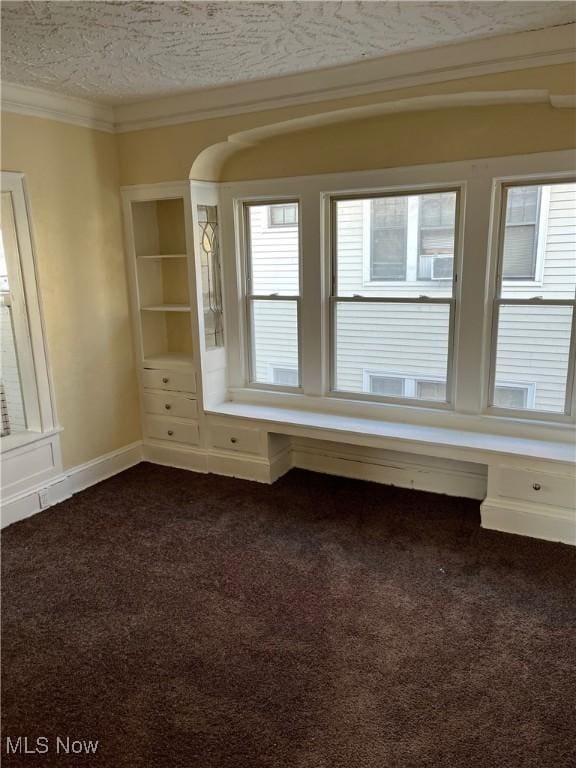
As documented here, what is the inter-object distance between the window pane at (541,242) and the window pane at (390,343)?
0.50 metres

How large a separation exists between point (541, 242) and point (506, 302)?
39 centimetres

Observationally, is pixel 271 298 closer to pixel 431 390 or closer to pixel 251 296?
pixel 251 296

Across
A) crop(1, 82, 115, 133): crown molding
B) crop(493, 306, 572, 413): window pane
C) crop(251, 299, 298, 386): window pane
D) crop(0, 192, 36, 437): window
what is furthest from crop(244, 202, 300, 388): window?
crop(0, 192, 36, 437): window

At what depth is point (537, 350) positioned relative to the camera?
3422mm

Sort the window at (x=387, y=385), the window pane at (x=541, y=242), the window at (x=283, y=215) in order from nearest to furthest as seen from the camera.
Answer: the window pane at (x=541, y=242) → the window at (x=387, y=385) → the window at (x=283, y=215)

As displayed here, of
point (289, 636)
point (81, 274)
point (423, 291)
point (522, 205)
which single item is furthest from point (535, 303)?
point (81, 274)

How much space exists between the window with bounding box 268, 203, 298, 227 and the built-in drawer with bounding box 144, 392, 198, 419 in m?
1.49

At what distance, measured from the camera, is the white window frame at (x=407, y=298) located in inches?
137

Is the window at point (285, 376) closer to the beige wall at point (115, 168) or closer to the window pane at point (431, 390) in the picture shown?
the window pane at point (431, 390)

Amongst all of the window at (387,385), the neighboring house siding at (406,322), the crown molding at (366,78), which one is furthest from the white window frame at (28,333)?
the window at (387,385)

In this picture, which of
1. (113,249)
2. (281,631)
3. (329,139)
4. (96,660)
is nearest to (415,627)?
(281,631)

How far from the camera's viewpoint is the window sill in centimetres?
328

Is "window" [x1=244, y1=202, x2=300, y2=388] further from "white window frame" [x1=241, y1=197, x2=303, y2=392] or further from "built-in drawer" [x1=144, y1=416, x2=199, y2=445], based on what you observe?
"built-in drawer" [x1=144, y1=416, x2=199, y2=445]

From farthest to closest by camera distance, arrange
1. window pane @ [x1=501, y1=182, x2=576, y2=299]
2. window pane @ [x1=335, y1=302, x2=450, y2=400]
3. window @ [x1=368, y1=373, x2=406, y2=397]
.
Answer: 1. window @ [x1=368, y1=373, x2=406, y2=397]
2. window pane @ [x1=335, y1=302, x2=450, y2=400]
3. window pane @ [x1=501, y1=182, x2=576, y2=299]
